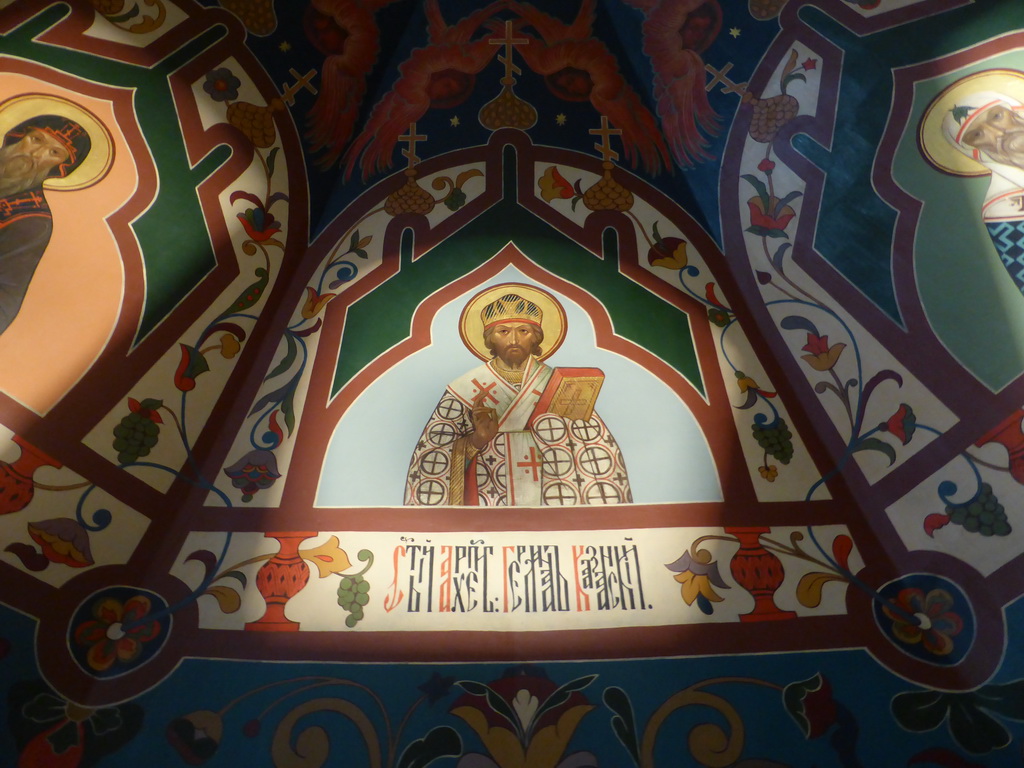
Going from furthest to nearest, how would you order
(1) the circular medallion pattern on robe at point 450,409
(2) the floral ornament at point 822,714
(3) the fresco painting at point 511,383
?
1. (1) the circular medallion pattern on robe at point 450,409
2. (3) the fresco painting at point 511,383
3. (2) the floral ornament at point 822,714

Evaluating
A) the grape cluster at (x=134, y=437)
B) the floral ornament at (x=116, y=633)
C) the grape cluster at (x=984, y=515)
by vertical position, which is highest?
the grape cluster at (x=134, y=437)

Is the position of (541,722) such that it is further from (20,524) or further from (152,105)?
(152,105)

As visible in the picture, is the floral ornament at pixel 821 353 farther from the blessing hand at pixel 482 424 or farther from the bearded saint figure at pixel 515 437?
the blessing hand at pixel 482 424

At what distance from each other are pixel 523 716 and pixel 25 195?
12.1ft

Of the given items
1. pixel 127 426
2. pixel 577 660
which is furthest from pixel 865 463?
pixel 127 426

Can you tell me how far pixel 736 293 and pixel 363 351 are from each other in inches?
93.2

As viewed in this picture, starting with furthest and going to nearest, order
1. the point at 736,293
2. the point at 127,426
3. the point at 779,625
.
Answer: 1. the point at 736,293
2. the point at 127,426
3. the point at 779,625

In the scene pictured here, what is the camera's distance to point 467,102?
18.8 ft

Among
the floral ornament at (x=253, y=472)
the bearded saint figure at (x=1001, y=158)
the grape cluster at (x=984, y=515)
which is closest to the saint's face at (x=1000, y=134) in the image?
the bearded saint figure at (x=1001, y=158)

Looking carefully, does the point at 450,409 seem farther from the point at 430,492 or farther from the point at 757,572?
the point at 757,572

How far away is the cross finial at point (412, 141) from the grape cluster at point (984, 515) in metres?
Answer: 3.87

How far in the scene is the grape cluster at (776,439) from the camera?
487cm

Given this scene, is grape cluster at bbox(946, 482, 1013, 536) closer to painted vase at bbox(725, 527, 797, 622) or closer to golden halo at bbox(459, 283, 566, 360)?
painted vase at bbox(725, 527, 797, 622)

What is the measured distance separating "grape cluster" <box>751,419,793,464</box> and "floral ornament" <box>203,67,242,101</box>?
372 centimetres
